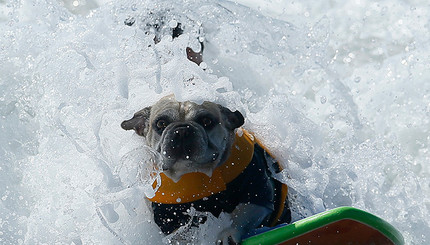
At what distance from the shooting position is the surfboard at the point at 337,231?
3.81 metres

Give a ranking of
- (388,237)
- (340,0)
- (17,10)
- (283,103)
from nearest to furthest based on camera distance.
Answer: (388,237), (283,103), (17,10), (340,0)

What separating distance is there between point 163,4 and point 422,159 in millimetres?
3046

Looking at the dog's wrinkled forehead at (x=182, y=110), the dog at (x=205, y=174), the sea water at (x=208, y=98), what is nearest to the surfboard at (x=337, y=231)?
the dog at (x=205, y=174)

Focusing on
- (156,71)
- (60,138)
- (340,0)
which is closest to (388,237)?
(156,71)

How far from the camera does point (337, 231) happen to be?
12.8 feet

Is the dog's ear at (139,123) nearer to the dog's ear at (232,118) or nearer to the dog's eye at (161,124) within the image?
the dog's eye at (161,124)

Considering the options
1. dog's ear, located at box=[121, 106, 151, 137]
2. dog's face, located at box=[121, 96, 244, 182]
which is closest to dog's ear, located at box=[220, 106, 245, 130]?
dog's face, located at box=[121, 96, 244, 182]

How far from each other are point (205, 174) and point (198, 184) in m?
0.09

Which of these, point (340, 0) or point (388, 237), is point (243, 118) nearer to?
point (388, 237)

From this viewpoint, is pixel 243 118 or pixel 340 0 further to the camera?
pixel 340 0

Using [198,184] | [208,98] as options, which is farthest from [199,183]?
[208,98]

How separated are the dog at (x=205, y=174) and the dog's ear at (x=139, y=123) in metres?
0.10

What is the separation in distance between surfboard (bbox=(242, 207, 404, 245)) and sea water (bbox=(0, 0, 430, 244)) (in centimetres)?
49

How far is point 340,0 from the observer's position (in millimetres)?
8266
